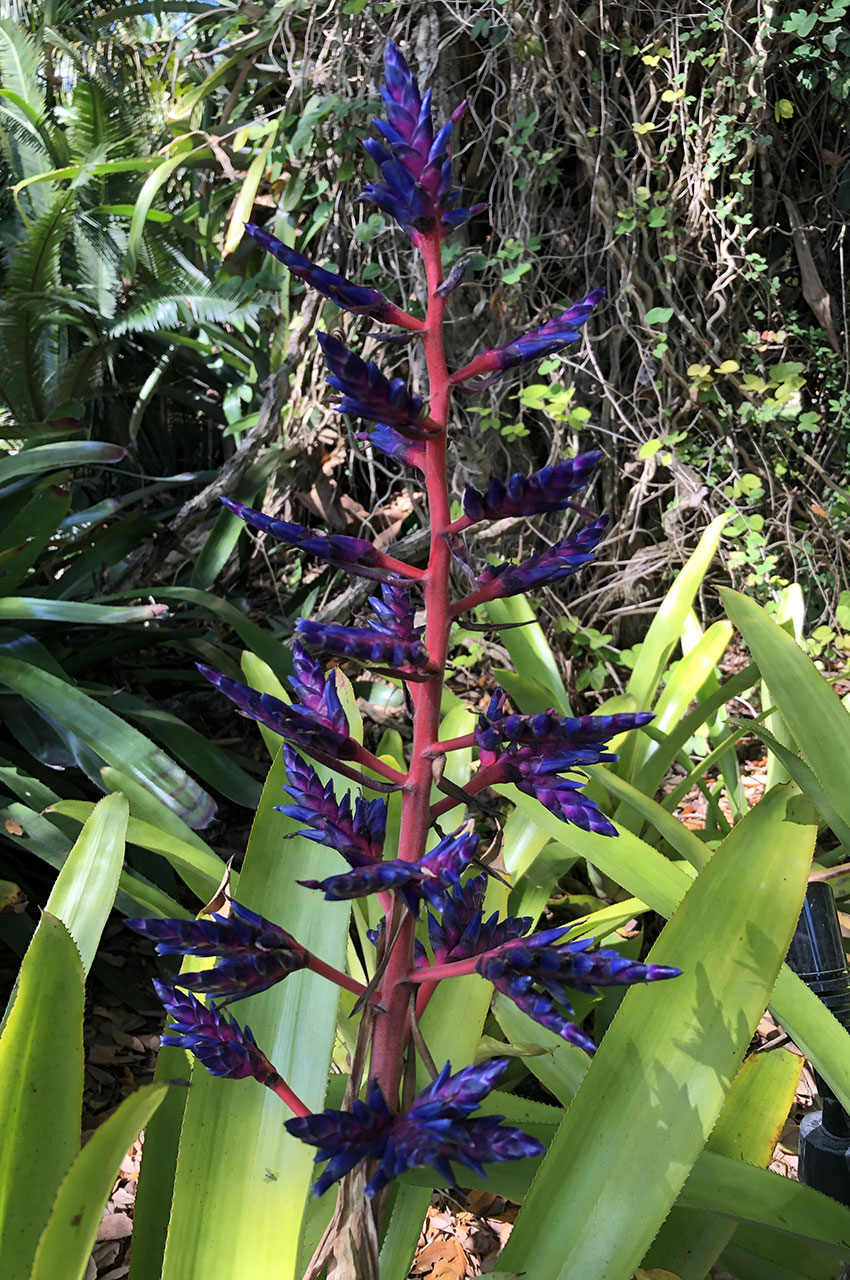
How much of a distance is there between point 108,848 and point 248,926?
0.53m

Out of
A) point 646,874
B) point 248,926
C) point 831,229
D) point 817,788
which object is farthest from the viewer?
point 831,229

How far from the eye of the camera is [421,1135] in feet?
1.44

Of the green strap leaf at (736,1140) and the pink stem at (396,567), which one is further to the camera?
the green strap leaf at (736,1140)

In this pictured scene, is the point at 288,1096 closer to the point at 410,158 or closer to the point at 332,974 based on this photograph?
the point at 332,974

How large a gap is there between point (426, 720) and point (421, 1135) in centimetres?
22

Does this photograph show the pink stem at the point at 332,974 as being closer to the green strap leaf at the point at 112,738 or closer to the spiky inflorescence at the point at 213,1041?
the spiky inflorescence at the point at 213,1041

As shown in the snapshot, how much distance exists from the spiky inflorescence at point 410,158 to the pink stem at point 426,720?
0.03 metres

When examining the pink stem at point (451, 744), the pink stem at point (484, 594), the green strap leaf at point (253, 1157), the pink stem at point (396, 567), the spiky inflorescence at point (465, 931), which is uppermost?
the pink stem at point (396, 567)

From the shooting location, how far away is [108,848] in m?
0.96

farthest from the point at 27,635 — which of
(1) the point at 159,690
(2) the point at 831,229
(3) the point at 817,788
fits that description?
(2) the point at 831,229

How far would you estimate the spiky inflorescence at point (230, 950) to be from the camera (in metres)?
0.47

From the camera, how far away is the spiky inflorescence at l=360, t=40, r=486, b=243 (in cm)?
48

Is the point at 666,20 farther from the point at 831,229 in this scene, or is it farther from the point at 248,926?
the point at 248,926

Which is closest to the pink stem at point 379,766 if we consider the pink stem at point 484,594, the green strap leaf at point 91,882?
the pink stem at point 484,594
